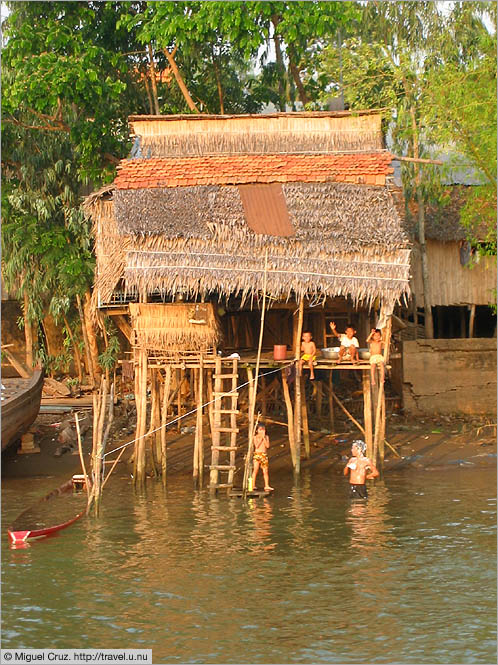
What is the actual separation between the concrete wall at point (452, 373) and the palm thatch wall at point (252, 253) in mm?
5960

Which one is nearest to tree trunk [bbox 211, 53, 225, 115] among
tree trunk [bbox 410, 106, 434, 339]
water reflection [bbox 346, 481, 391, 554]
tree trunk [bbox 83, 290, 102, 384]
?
tree trunk [bbox 410, 106, 434, 339]

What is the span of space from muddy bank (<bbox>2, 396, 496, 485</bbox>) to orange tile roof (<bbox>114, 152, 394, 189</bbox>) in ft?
18.8

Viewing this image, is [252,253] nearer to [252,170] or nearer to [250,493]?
[252,170]

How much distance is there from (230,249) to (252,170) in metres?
2.61

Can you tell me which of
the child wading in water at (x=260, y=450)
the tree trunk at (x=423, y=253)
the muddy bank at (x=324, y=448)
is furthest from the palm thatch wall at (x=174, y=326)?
the tree trunk at (x=423, y=253)

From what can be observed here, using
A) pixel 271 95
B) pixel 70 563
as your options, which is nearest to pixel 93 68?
pixel 271 95

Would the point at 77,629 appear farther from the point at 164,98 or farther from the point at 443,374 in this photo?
the point at 164,98

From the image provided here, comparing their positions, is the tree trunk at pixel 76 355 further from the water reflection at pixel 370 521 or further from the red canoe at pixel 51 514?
the water reflection at pixel 370 521

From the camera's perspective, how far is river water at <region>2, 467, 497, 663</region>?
10.8 metres

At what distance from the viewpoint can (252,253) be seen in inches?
714

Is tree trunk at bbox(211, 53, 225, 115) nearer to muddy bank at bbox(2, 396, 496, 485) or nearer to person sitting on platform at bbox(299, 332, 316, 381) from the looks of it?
muddy bank at bbox(2, 396, 496, 485)

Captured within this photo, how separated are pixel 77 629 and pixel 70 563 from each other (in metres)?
2.69

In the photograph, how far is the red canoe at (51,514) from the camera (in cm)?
1488

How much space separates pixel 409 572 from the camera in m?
13.2
